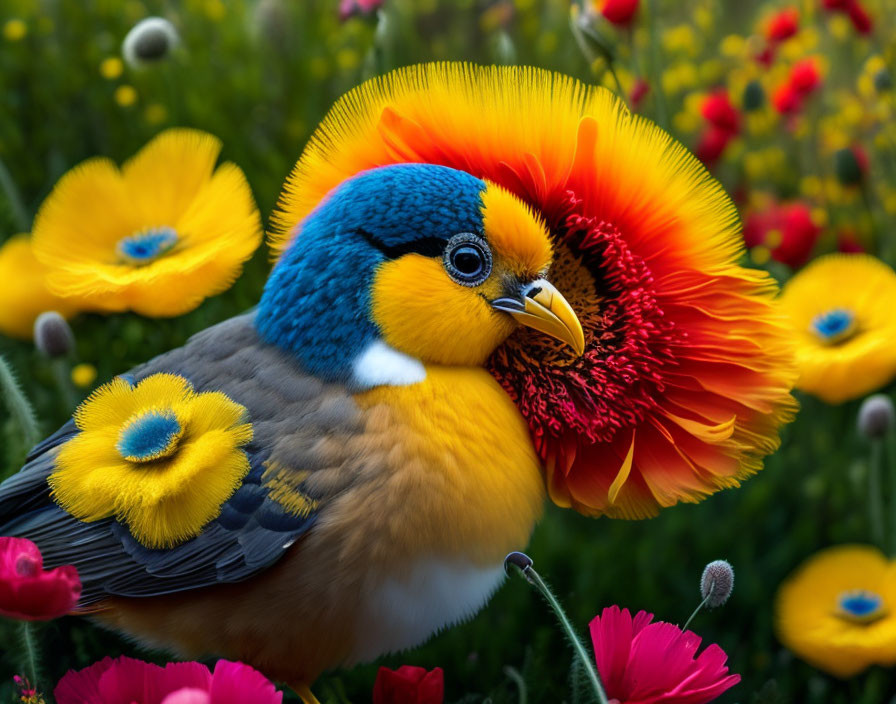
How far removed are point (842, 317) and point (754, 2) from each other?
2.07 meters

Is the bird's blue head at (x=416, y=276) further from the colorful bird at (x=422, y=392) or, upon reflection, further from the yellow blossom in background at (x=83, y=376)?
the yellow blossom in background at (x=83, y=376)

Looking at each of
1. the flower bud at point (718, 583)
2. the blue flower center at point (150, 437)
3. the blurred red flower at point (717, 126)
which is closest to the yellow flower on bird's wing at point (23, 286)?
the blue flower center at point (150, 437)

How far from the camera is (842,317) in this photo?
124 cm

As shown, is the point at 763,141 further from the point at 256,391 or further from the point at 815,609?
the point at 256,391

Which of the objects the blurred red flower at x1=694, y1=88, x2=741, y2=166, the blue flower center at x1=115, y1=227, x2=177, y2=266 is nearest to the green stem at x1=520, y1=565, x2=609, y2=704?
the blue flower center at x1=115, y1=227, x2=177, y2=266

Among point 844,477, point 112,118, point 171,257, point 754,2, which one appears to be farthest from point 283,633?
point 754,2

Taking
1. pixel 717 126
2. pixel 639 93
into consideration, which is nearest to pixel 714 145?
pixel 717 126

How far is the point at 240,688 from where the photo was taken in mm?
698

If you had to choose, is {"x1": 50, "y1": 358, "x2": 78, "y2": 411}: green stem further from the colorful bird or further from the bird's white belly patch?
the bird's white belly patch

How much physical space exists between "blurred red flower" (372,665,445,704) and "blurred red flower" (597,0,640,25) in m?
0.95

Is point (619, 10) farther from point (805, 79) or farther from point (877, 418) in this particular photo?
point (877, 418)

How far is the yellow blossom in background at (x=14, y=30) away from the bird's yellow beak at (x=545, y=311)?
1241 mm

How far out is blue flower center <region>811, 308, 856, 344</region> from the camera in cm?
123

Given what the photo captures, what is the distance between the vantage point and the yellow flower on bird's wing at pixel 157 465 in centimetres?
81
